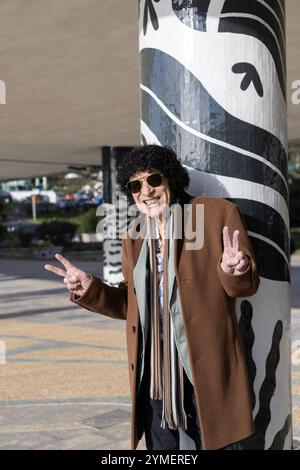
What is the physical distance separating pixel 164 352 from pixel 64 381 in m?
3.62

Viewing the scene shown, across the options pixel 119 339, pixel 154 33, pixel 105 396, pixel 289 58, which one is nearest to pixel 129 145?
pixel 119 339

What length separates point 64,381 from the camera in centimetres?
614

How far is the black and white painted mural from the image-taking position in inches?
111

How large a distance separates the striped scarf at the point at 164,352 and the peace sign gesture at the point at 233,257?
0.29m

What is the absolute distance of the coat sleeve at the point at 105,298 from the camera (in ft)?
9.36

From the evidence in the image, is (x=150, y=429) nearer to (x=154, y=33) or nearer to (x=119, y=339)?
(x=154, y=33)

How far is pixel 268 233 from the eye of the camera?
2859 mm

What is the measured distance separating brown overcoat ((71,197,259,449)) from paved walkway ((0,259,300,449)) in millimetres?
1805

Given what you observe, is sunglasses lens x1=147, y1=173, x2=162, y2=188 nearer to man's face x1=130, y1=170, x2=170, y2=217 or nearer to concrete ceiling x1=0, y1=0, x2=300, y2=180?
man's face x1=130, y1=170, x2=170, y2=217
